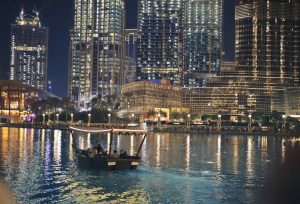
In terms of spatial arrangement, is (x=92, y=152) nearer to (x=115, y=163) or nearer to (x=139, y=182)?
(x=115, y=163)

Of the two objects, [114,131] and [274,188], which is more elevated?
[114,131]

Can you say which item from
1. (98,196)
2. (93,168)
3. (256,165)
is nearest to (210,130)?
(256,165)

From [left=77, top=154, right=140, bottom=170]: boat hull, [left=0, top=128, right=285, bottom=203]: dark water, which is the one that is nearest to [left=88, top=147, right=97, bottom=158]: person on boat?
[left=77, top=154, right=140, bottom=170]: boat hull

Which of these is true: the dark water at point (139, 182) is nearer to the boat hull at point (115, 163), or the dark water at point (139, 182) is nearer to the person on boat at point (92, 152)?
the boat hull at point (115, 163)

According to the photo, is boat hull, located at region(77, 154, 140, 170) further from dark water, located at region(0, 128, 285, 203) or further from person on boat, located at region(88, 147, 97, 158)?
person on boat, located at region(88, 147, 97, 158)

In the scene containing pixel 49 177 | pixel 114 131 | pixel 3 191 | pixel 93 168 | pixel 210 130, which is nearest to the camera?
pixel 3 191

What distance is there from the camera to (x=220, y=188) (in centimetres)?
3150

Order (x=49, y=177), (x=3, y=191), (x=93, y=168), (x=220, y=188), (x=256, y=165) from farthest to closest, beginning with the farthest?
1. (x=256, y=165)
2. (x=93, y=168)
3. (x=49, y=177)
4. (x=220, y=188)
5. (x=3, y=191)

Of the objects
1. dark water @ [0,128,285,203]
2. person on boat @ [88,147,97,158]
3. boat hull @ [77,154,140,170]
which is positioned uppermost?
person on boat @ [88,147,97,158]

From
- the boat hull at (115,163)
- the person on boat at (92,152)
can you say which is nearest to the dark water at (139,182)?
the boat hull at (115,163)

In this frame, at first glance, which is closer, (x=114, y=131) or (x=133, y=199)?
(x=133, y=199)

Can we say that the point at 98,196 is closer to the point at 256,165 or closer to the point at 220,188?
the point at 220,188

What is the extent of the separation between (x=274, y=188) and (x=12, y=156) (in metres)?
30.1

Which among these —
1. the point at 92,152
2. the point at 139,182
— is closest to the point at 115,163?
the point at 92,152
